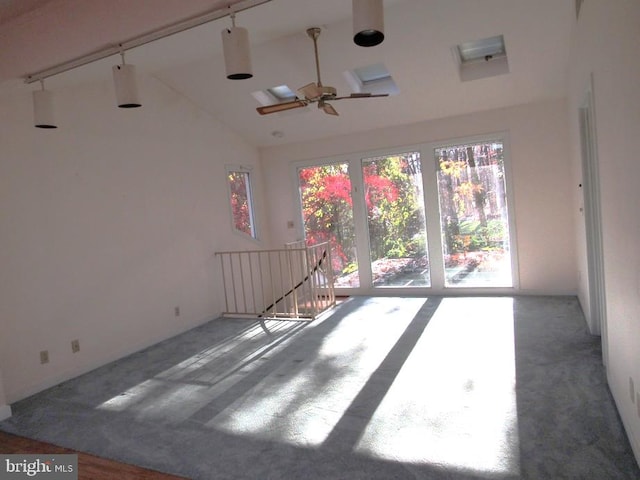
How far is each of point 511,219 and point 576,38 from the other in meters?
2.46

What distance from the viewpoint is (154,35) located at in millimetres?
2930

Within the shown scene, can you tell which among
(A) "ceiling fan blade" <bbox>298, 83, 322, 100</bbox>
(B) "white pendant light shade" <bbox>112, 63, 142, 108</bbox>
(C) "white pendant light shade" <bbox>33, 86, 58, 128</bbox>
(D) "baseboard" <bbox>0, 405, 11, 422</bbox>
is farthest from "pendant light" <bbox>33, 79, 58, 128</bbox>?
(D) "baseboard" <bbox>0, 405, 11, 422</bbox>

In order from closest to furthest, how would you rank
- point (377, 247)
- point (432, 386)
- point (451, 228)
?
point (432, 386) → point (451, 228) → point (377, 247)

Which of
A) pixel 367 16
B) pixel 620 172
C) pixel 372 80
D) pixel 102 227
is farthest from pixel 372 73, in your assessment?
pixel 620 172

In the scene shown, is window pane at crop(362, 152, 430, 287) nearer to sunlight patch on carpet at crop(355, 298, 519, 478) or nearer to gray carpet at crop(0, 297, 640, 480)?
gray carpet at crop(0, 297, 640, 480)

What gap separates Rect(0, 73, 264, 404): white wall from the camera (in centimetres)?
370

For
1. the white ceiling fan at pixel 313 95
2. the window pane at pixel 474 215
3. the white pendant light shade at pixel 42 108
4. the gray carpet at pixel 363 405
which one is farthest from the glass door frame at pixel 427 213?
the white pendant light shade at pixel 42 108

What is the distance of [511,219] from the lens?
5590 mm

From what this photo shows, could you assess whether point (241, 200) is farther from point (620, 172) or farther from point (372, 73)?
point (620, 172)

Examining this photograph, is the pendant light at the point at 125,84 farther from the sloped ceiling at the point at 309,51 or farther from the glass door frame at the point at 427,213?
the glass door frame at the point at 427,213

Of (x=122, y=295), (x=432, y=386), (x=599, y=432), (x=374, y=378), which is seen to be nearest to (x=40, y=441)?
(x=122, y=295)

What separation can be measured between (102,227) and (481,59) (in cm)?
443

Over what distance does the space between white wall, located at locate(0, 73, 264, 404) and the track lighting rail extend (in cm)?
75

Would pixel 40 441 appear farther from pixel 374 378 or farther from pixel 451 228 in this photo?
pixel 451 228
